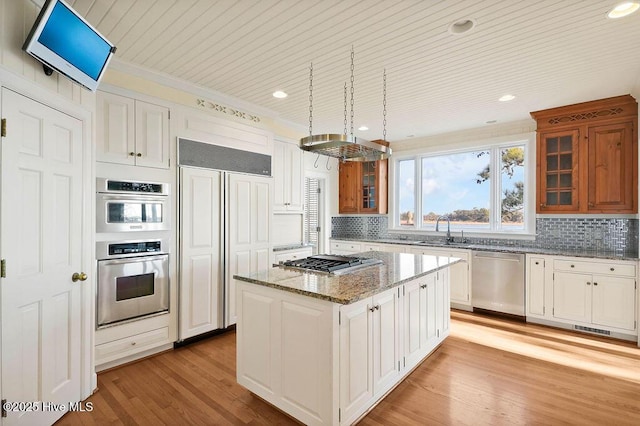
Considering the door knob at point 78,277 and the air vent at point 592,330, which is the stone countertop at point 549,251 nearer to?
the air vent at point 592,330

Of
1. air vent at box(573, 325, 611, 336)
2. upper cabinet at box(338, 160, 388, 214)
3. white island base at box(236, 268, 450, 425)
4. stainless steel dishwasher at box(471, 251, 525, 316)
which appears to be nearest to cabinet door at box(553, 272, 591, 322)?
air vent at box(573, 325, 611, 336)

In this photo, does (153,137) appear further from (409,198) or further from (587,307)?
(587,307)

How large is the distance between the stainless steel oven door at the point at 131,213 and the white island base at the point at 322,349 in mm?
1276

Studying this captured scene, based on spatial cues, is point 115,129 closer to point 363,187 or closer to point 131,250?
point 131,250

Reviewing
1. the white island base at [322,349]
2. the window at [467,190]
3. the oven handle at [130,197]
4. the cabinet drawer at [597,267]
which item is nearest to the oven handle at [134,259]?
the oven handle at [130,197]

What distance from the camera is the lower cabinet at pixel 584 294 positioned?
11.1ft

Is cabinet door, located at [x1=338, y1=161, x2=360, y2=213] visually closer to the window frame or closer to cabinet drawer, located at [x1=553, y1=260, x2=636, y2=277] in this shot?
the window frame

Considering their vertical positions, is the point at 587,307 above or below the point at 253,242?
below

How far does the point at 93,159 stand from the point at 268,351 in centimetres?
195

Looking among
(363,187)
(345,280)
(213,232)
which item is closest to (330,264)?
(345,280)

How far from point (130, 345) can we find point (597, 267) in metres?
4.86

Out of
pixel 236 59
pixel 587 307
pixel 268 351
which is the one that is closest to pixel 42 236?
pixel 268 351

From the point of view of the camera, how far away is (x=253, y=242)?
3926 mm

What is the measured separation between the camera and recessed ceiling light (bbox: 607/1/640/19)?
2.02m
